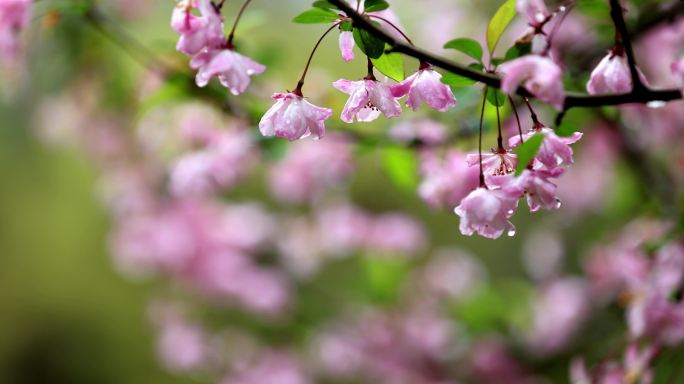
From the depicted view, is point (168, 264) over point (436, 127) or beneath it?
beneath

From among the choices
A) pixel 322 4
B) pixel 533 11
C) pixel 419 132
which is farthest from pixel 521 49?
pixel 419 132

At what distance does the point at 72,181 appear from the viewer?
2.97 m

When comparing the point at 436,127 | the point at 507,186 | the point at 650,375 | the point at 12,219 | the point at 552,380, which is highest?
the point at 507,186

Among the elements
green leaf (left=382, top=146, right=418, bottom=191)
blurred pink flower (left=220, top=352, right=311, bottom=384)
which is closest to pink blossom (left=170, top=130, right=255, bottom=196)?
green leaf (left=382, top=146, right=418, bottom=191)

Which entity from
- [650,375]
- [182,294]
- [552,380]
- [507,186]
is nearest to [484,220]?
[507,186]

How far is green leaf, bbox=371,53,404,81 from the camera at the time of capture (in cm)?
53

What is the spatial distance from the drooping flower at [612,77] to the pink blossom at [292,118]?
190 millimetres

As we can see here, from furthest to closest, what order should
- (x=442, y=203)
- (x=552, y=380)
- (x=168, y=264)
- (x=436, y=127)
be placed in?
(x=168, y=264) → (x=552, y=380) → (x=436, y=127) → (x=442, y=203)

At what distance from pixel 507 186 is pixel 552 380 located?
54.5 inches

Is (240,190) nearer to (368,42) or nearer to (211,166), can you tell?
(211,166)

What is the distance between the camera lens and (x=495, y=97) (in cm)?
51

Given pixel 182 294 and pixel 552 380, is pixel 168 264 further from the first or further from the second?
pixel 552 380

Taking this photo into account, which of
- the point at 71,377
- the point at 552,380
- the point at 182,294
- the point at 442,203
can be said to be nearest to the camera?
the point at 442,203

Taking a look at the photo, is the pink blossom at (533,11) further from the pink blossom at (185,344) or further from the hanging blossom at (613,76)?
the pink blossom at (185,344)
